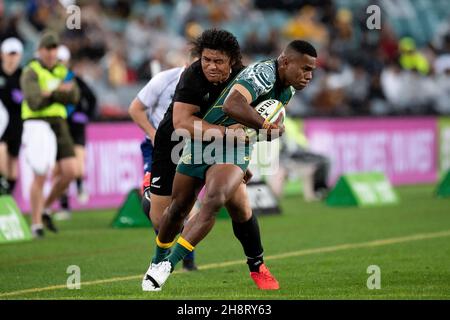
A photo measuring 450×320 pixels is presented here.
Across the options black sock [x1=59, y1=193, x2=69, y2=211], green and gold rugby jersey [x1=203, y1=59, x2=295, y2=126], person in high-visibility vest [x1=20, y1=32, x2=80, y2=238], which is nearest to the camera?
green and gold rugby jersey [x1=203, y1=59, x2=295, y2=126]

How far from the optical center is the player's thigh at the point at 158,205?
1006cm

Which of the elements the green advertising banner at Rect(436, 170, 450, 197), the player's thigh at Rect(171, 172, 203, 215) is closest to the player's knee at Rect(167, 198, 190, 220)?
the player's thigh at Rect(171, 172, 203, 215)

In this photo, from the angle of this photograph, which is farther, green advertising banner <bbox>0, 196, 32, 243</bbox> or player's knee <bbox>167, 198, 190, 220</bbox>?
green advertising banner <bbox>0, 196, 32, 243</bbox>

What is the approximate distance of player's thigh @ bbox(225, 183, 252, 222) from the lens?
9.23m

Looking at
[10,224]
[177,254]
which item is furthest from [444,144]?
[177,254]

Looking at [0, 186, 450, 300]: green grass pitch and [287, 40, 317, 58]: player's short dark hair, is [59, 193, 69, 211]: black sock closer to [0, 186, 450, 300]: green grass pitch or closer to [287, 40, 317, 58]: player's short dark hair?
[0, 186, 450, 300]: green grass pitch

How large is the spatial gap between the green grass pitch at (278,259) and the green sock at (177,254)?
0.90 ft

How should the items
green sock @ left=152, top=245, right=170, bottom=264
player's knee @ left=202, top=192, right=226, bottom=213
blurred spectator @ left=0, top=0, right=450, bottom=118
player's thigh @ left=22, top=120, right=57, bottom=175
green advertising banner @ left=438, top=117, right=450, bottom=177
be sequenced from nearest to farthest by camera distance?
player's knee @ left=202, top=192, right=226, bottom=213 → green sock @ left=152, top=245, right=170, bottom=264 → player's thigh @ left=22, top=120, right=57, bottom=175 → blurred spectator @ left=0, top=0, right=450, bottom=118 → green advertising banner @ left=438, top=117, right=450, bottom=177

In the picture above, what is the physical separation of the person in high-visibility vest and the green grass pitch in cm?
74

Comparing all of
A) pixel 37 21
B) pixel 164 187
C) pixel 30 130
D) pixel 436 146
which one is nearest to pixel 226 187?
pixel 164 187

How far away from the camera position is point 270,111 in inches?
356

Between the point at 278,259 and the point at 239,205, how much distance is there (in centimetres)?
279

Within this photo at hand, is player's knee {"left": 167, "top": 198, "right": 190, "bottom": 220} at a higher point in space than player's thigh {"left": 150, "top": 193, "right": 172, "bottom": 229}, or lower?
higher
